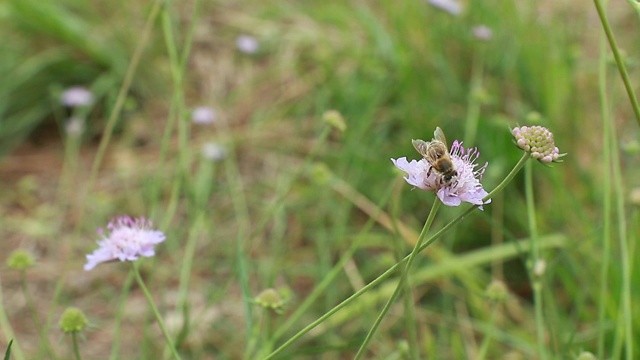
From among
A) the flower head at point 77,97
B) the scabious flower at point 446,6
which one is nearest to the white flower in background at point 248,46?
the flower head at point 77,97

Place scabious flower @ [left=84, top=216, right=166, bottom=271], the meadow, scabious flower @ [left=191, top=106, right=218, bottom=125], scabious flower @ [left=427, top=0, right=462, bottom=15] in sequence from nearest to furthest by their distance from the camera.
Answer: scabious flower @ [left=84, top=216, right=166, bottom=271]
the meadow
scabious flower @ [left=427, top=0, right=462, bottom=15]
scabious flower @ [left=191, top=106, right=218, bottom=125]

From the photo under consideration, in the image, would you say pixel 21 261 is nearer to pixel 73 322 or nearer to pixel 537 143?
pixel 73 322

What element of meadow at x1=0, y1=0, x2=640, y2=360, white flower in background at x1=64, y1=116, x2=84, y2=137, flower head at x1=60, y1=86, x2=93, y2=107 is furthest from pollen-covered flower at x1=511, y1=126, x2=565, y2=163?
flower head at x1=60, y1=86, x2=93, y2=107

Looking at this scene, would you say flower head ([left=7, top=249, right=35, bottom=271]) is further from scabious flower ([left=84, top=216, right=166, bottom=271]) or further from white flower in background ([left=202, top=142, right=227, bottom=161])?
white flower in background ([left=202, top=142, right=227, bottom=161])

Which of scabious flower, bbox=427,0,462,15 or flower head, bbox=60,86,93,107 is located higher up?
flower head, bbox=60,86,93,107

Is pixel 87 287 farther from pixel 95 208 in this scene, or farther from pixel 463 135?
pixel 463 135

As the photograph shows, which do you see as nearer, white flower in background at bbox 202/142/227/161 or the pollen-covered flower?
the pollen-covered flower

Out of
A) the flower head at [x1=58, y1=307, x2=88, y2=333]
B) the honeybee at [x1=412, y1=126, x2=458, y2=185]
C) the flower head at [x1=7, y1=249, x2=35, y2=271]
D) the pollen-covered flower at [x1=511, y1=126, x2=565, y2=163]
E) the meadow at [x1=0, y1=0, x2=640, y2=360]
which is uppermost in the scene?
the meadow at [x1=0, y1=0, x2=640, y2=360]

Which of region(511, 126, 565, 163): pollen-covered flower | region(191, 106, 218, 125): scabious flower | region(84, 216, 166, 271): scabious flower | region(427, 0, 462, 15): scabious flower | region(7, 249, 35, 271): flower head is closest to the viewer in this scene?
region(511, 126, 565, 163): pollen-covered flower
